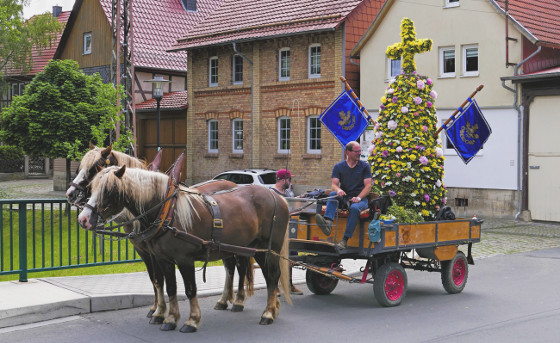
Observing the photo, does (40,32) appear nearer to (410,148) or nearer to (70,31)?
(70,31)

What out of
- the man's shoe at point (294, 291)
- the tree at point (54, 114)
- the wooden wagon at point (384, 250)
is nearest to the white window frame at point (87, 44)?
the tree at point (54, 114)

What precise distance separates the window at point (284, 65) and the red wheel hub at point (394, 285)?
782 inches

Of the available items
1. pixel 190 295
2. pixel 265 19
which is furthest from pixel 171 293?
pixel 265 19

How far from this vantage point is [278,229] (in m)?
8.50

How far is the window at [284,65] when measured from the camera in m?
28.4

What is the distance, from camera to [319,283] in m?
9.77

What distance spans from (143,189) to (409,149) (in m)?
4.50

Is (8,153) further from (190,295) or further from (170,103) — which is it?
(190,295)

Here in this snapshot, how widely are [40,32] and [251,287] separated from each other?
36830 millimetres

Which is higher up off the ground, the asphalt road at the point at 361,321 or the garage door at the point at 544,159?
the garage door at the point at 544,159

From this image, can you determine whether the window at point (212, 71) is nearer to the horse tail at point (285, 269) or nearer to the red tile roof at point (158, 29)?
the red tile roof at point (158, 29)

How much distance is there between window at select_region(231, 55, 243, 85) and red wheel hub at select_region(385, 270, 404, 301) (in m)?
22.0

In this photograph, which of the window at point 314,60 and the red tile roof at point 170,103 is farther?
the red tile roof at point 170,103

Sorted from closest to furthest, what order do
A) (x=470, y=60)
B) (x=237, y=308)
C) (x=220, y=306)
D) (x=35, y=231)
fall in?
(x=237, y=308)
(x=220, y=306)
(x=35, y=231)
(x=470, y=60)
